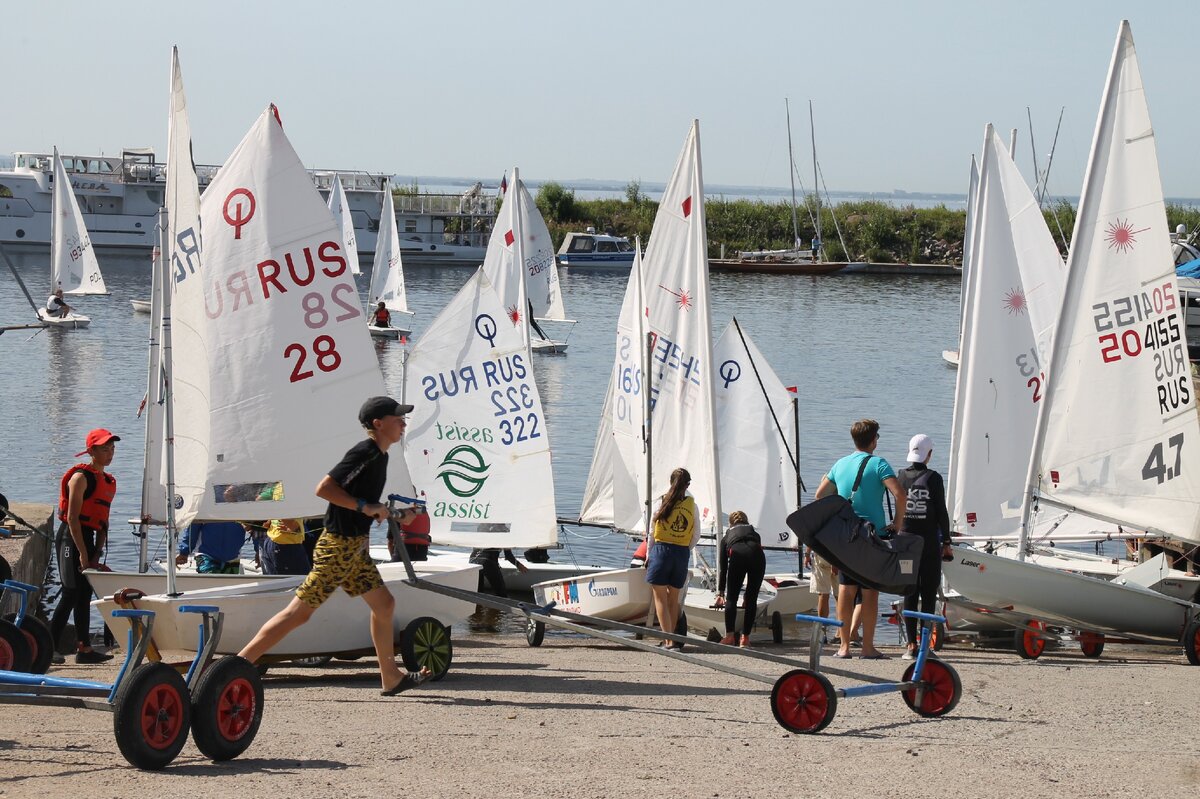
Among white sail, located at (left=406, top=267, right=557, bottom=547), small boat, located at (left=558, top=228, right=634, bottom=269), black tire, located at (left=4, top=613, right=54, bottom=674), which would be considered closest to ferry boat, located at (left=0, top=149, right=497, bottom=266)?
small boat, located at (left=558, top=228, right=634, bottom=269)

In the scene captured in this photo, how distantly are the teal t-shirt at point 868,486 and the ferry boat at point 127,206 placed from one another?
56.2 meters

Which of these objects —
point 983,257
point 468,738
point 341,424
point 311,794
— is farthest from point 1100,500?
point 311,794

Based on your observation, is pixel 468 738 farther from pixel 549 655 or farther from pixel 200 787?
pixel 549 655

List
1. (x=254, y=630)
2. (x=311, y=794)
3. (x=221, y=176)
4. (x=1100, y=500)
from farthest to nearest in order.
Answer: (x=1100, y=500)
(x=221, y=176)
(x=254, y=630)
(x=311, y=794)

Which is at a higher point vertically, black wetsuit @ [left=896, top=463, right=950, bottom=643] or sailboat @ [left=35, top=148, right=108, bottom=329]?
sailboat @ [left=35, top=148, right=108, bottom=329]

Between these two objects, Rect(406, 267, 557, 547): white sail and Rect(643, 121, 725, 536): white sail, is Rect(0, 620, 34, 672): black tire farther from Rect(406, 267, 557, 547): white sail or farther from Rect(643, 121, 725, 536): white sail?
Rect(406, 267, 557, 547): white sail

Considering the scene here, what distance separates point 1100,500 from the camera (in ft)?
37.8

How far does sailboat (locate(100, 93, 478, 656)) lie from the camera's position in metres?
9.63

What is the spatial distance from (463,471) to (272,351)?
14.5ft

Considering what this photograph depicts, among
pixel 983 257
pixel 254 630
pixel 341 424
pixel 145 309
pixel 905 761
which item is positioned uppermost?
pixel 145 309

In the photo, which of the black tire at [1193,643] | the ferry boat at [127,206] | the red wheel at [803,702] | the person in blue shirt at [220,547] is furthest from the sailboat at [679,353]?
the ferry boat at [127,206]

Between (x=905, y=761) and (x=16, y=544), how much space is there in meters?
8.47

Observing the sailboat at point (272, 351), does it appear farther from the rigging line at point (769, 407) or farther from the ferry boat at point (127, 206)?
A: the ferry boat at point (127, 206)

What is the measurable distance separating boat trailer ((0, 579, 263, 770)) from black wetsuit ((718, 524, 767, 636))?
5178 millimetres
